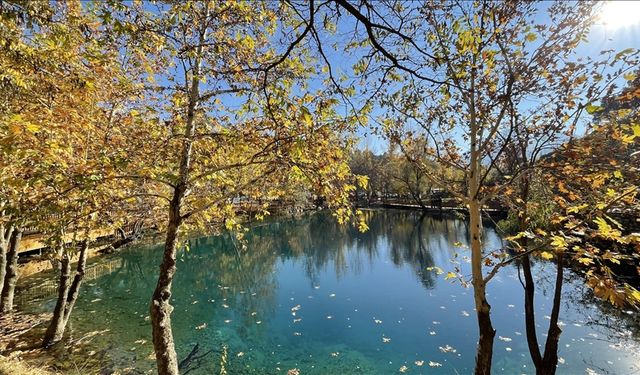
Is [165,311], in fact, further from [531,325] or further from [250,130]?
[531,325]

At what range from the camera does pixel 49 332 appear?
8336 millimetres

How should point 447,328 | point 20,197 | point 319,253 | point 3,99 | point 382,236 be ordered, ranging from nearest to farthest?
point 20,197
point 3,99
point 447,328
point 319,253
point 382,236

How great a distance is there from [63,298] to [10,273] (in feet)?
10.3

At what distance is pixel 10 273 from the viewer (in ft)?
30.8

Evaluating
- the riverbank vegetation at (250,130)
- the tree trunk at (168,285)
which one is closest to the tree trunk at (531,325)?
the riverbank vegetation at (250,130)

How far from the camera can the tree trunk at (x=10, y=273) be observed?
9000 millimetres

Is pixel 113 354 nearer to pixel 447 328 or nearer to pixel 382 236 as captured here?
pixel 447 328

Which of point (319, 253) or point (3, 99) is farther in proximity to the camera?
point (319, 253)

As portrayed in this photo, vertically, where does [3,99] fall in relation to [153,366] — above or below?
above

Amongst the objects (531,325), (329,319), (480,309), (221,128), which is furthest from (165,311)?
(329,319)

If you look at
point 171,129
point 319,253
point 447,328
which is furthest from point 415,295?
point 171,129

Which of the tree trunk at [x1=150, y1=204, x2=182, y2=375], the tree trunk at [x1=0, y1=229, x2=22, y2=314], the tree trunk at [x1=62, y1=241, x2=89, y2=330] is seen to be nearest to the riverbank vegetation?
the tree trunk at [x1=150, y1=204, x2=182, y2=375]

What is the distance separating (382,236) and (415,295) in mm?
14499

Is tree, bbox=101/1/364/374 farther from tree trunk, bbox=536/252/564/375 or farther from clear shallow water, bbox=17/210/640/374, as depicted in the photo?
tree trunk, bbox=536/252/564/375
